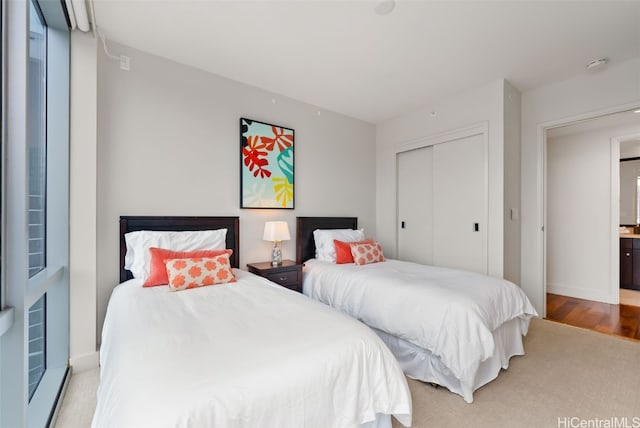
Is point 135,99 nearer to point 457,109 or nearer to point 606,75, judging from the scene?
point 457,109

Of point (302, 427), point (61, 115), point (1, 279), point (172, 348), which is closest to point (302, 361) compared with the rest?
point (302, 427)

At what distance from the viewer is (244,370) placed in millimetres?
1049

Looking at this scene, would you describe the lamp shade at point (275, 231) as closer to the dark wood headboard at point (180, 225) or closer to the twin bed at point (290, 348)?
the dark wood headboard at point (180, 225)

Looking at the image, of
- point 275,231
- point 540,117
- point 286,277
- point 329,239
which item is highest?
point 540,117

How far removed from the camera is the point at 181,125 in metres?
2.74

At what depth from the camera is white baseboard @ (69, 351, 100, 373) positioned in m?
2.16

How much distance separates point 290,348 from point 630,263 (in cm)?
576

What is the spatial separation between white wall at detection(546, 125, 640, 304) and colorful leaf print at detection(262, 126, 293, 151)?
4.00 m

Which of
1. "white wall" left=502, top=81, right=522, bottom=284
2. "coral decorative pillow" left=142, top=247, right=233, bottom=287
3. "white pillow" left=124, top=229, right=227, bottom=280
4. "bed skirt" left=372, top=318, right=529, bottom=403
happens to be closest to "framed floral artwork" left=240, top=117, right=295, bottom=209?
"white pillow" left=124, top=229, right=227, bottom=280

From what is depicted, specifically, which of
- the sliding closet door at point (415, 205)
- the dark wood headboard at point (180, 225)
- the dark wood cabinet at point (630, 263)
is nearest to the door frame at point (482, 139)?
the sliding closet door at point (415, 205)

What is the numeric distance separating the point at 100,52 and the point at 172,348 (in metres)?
2.51

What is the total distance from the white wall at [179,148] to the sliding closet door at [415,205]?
4.01ft

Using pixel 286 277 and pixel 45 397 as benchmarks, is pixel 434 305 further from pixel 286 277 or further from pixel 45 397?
pixel 45 397

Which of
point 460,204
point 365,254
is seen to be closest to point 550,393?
point 365,254
